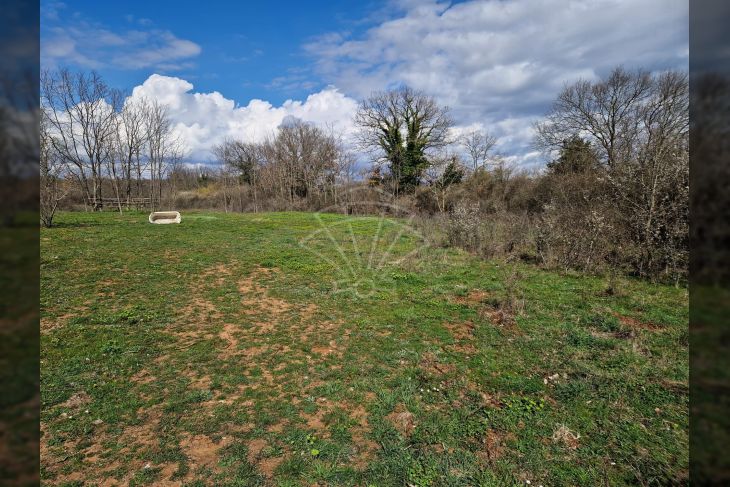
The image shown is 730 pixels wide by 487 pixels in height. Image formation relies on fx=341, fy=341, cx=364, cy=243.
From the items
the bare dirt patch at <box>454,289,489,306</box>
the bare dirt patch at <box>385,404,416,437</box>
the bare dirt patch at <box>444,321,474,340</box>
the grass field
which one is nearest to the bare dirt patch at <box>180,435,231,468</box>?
the grass field

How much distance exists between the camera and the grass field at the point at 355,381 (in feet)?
11.3

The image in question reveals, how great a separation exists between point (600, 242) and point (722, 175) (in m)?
13.0

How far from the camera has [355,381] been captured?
4.96m

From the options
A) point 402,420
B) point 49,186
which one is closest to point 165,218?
point 49,186

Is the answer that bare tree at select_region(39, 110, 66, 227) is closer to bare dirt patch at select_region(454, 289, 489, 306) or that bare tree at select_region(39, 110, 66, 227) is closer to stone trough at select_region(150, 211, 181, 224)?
stone trough at select_region(150, 211, 181, 224)

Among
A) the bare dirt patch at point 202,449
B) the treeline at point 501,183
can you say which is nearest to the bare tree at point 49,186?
the treeline at point 501,183

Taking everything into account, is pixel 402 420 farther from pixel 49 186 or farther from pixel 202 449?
pixel 49 186

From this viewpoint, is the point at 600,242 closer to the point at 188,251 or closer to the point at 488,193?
the point at 188,251

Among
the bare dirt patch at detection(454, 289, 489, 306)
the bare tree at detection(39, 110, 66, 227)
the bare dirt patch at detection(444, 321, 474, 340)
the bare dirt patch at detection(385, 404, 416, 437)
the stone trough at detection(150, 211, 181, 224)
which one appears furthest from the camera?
the stone trough at detection(150, 211, 181, 224)

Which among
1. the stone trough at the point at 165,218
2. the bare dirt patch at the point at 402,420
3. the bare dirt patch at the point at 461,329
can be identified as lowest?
the bare dirt patch at the point at 402,420

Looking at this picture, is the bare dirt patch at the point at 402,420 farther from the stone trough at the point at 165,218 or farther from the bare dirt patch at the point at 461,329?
the stone trough at the point at 165,218


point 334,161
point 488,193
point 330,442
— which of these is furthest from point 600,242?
point 334,161

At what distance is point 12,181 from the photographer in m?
0.53

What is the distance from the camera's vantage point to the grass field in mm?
3443
